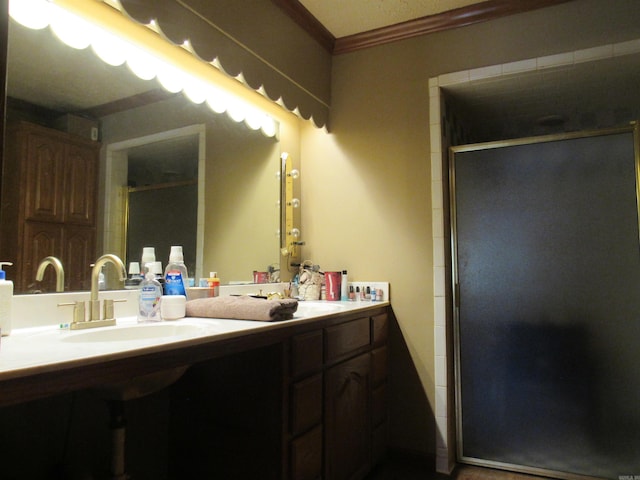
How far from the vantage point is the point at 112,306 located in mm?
1428

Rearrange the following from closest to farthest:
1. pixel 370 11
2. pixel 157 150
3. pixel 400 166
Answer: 1. pixel 157 150
2. pixel 370 11
3. pixel 400 166

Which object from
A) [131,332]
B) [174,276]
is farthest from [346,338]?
[131,332]

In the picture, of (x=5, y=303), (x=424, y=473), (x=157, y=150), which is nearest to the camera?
(x=5, y=303)

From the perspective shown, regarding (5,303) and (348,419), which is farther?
(348,419)

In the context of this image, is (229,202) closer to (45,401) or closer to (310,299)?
(310,299)

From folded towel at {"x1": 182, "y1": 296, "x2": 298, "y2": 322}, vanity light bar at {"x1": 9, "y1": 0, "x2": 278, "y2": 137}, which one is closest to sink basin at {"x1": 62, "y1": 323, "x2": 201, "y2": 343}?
folded towel at {"x1": 182, "y1": 296, "x2": 298, "y2": 322}

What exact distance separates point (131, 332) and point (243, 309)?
354 mm

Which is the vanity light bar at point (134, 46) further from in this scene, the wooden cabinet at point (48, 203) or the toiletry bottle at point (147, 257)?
the toiletry bottle at point (147, 257)

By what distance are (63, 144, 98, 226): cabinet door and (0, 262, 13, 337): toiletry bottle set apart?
31 cm

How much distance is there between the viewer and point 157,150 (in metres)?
1.81

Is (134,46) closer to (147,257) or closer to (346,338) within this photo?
(147,257)

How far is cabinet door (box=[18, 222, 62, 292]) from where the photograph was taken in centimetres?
132

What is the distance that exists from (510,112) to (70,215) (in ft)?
8.10

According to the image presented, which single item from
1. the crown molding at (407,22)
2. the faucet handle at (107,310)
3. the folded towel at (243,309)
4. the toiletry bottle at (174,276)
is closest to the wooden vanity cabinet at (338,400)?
the folded towel at (243,309)
